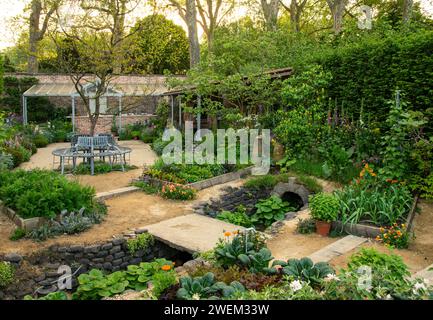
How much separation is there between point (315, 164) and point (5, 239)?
727 cm

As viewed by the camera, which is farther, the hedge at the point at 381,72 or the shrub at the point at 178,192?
the shrub at the point at 178,192

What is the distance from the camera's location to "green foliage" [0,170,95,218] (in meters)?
7.30

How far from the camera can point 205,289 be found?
4098 mm

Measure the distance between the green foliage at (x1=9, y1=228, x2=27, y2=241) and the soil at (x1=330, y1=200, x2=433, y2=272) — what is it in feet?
17.2

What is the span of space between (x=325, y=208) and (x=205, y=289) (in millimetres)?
3422

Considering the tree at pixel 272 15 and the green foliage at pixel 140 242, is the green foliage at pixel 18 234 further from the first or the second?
the tree at pixel 272 15

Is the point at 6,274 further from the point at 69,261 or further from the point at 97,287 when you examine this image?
the point at 97,287

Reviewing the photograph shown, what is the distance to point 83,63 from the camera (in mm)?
14125

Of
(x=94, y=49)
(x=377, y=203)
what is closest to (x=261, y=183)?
(x=377, y=203)

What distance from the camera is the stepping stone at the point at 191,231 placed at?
6.50 metres

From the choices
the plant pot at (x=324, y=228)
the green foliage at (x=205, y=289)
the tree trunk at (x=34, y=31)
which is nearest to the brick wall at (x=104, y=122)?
the tree trunk at (x=34, y=31)

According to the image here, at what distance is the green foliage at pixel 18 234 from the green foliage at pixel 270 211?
4741mm
